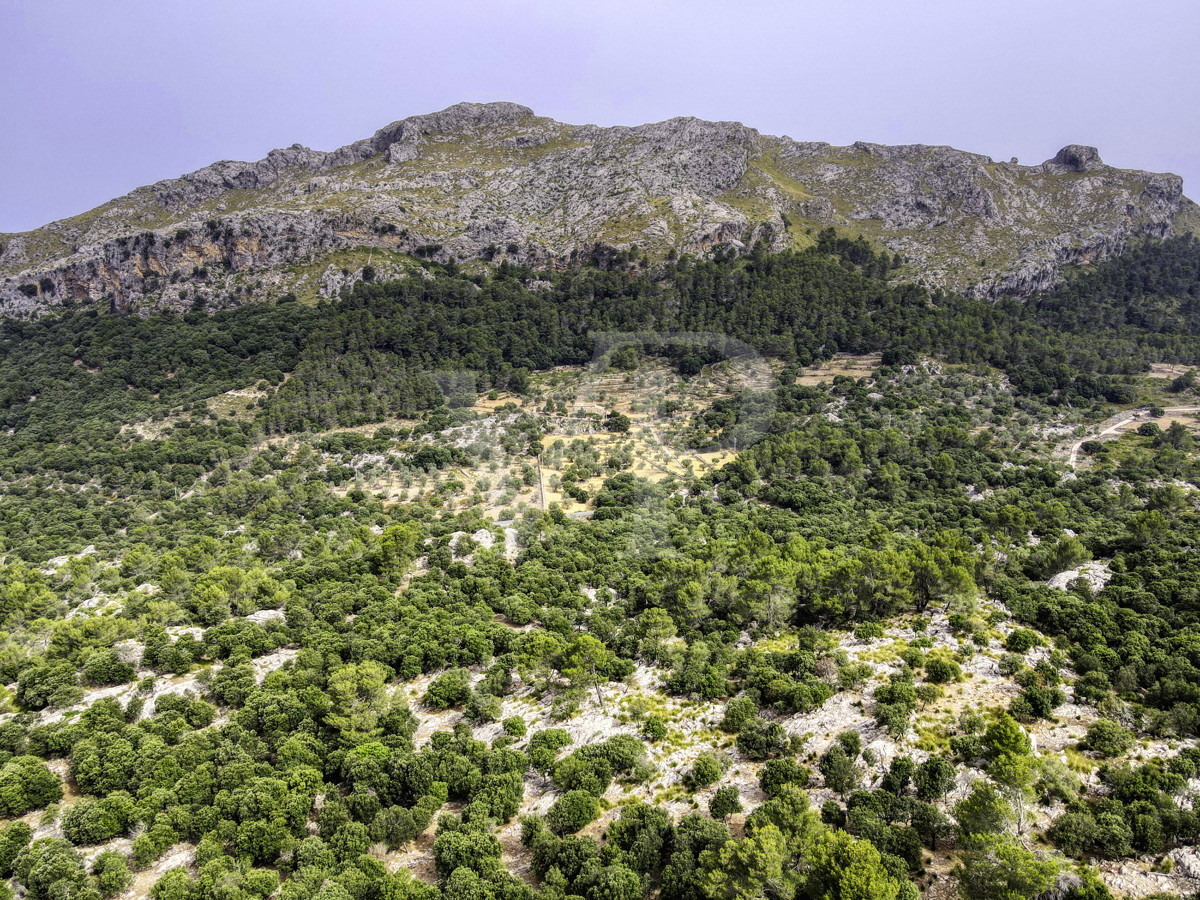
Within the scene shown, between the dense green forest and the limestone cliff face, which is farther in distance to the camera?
the limestone cliff face

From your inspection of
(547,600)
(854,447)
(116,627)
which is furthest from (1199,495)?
(116,627)

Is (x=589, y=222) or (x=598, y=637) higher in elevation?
(x=589, y=222)

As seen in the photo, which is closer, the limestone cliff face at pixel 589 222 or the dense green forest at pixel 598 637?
the dense green forest at pixel 598 637

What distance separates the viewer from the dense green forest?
2800 cm

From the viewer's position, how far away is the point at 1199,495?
71.6 meters

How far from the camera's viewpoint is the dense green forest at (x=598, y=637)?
1102 inches

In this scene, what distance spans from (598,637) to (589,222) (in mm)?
152707

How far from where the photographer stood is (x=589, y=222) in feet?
567

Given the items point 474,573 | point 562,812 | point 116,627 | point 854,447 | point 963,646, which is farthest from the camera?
point 854,447

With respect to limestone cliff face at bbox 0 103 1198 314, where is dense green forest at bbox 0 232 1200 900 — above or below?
below

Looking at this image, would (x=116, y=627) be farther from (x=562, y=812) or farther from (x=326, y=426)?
(x=326, y=426)

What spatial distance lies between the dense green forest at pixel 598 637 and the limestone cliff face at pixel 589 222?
167ft

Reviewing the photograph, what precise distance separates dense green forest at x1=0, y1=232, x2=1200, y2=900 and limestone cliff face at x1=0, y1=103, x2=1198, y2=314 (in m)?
50.8

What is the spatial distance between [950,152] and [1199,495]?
177394 mm
